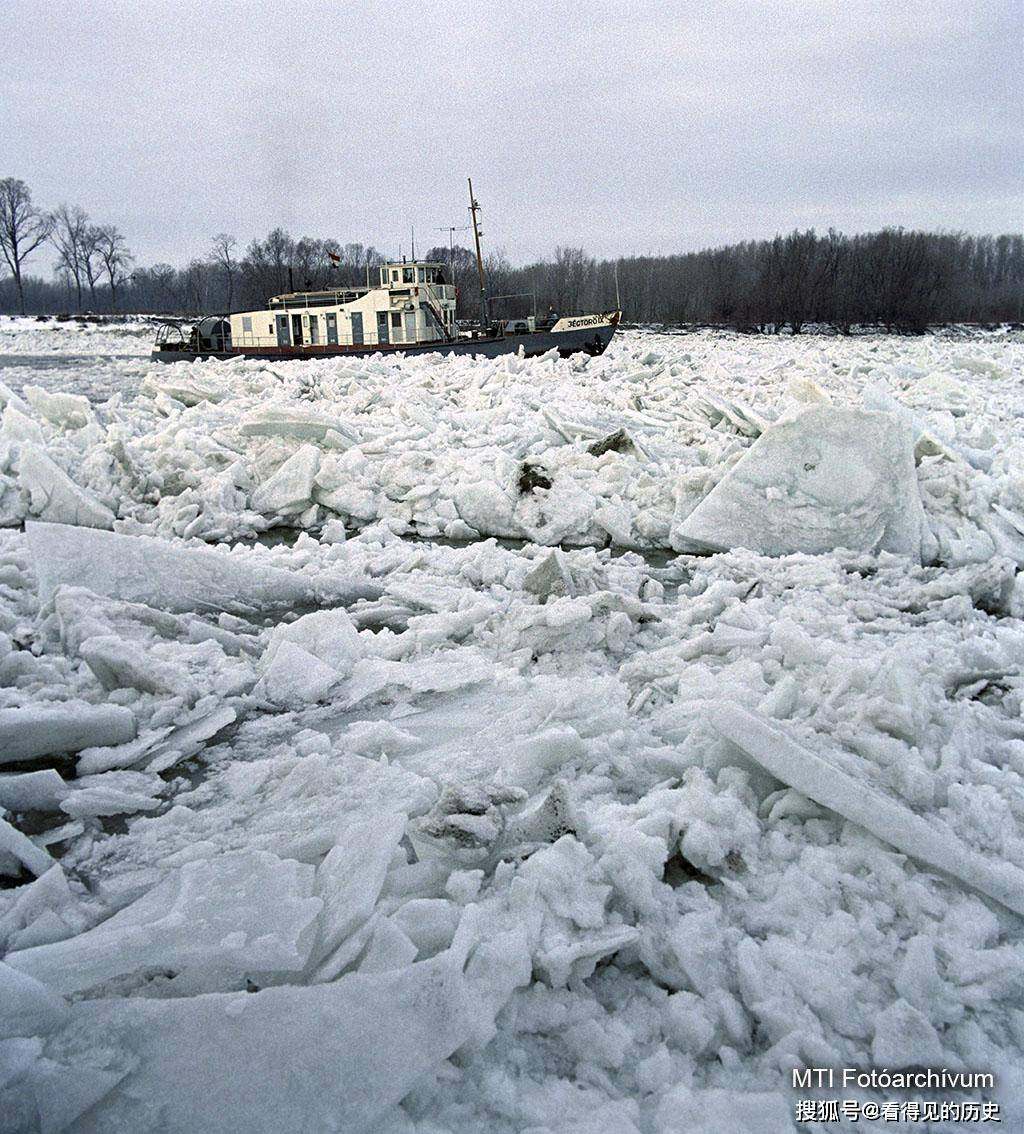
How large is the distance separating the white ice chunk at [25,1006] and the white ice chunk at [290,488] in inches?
176

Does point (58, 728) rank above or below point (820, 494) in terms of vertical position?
below

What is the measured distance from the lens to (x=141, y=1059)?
4.22 ft

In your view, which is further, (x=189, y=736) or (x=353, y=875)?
(x=189, y=736)

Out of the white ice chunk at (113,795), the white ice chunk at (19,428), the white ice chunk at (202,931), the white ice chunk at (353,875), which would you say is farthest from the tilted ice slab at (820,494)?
the white ice chunk at (19,428)

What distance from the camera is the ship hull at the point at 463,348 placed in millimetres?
20062

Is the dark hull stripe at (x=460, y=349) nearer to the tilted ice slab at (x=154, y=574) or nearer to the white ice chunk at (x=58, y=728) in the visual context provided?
the tilted ice slab at (x=154, y=574)

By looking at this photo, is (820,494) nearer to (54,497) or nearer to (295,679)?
(295,679)

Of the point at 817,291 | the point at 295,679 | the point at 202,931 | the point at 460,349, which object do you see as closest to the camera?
the point at 202,931

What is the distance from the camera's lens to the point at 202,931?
1536mm

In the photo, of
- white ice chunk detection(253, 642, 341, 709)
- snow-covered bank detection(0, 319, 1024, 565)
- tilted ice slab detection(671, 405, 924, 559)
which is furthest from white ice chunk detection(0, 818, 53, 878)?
tilted ice slab detection(671, 405, 924, 559)

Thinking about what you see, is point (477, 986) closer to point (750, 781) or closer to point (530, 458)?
point (750, 781)

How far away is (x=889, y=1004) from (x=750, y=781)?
671mm

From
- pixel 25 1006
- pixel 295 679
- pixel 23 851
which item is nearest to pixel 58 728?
pixel 23 851

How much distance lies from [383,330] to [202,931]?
71.8 feet
